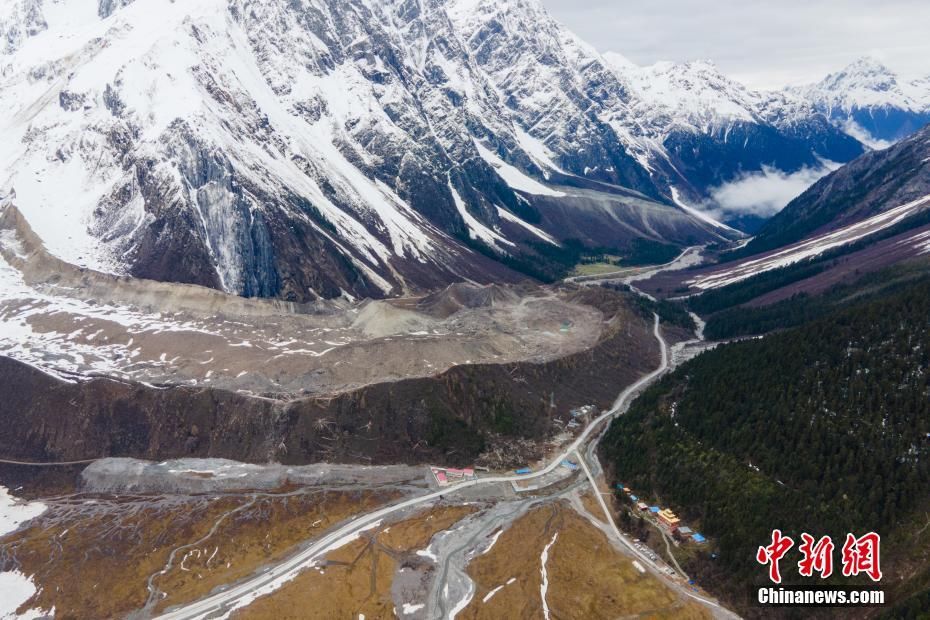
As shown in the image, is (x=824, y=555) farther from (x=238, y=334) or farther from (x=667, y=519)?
(x=238, y=334)

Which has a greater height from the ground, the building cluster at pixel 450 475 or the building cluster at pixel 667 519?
the building cluster at pixel 450 475

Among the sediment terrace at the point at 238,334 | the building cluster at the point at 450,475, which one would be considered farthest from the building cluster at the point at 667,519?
the sediment terrace at the point at 238,334

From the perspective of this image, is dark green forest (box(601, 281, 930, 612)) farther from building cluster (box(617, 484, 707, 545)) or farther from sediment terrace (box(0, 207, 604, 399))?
sediment terrace (box(0, 207, 604, 399))

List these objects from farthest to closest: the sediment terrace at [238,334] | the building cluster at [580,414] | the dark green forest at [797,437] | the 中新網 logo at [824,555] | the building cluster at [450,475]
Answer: the sediment terrace at [238,334] < the building cluster at [580,414] < the building cluster at [450,475] < the dark green forest at [797,437] < the 中新網 logo at [824,555]

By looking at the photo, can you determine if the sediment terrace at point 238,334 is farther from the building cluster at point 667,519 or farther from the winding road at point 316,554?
the building cluster at point 667,519

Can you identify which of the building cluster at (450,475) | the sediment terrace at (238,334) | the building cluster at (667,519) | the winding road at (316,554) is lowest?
the building cluster at (667,519)

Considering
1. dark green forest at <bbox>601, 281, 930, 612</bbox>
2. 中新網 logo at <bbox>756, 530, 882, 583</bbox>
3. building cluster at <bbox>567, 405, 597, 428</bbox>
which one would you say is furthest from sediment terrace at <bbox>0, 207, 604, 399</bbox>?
中新網 logo at <bbox>756, 530, 882, 583</bbox>

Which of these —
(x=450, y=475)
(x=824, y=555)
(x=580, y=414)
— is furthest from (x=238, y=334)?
(x=824, y=555)

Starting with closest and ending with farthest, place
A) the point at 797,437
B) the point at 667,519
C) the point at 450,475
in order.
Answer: the point at 667,519 → the point at 797,437 → the point at 450,475

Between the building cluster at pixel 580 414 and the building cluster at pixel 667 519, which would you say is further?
the building cluster at pixel 580 414
